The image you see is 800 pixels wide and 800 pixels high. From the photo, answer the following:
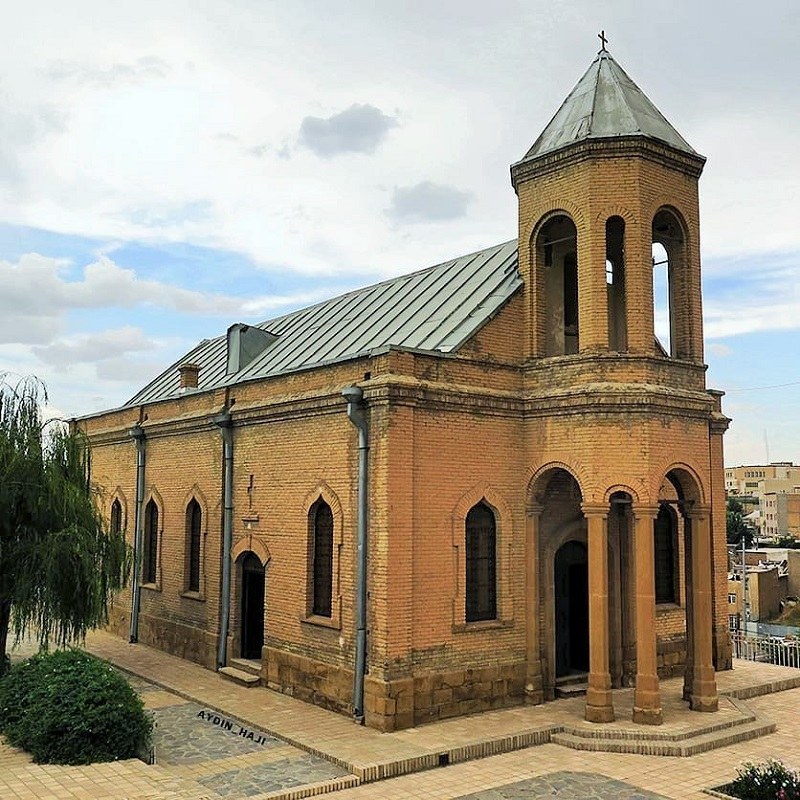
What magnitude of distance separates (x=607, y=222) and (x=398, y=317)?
464 centimetres

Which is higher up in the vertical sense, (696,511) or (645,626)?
(696,511)

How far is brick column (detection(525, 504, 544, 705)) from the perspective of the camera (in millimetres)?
14281

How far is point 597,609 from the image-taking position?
13.4 metres

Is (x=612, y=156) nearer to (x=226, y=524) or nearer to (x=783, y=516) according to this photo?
(x=226, y=524)

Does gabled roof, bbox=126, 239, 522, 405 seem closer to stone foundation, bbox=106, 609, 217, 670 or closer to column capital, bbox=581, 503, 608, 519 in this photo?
column capital, bbox=581, 503, 608, 519

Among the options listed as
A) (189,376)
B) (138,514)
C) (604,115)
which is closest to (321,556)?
(138,514)

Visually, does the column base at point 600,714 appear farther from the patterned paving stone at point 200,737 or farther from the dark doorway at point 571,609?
the patterned paving stone at point 200,737

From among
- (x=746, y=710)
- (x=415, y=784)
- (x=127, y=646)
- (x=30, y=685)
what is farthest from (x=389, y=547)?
(x=127, y=646)

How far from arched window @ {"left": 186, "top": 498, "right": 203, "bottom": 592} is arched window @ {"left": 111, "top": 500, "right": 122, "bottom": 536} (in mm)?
3928

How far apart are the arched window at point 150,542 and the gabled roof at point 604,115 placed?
12015mm

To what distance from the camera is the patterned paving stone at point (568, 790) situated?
409 inches

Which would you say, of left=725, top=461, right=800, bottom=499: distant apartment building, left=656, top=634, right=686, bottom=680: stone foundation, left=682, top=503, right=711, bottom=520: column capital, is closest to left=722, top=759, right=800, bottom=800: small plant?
left=682, top=503, right=711, bottom=520: column capital

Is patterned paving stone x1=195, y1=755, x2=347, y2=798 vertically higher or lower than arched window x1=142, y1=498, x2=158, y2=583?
lower

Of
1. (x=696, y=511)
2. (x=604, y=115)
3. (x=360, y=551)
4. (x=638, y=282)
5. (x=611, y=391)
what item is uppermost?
(x=604, y=115)
